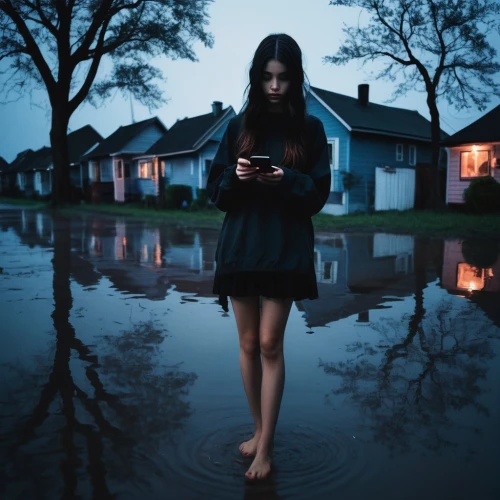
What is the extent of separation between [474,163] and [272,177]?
2582cm

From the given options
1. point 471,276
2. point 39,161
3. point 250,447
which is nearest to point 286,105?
point 250,447

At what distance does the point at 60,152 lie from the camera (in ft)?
103

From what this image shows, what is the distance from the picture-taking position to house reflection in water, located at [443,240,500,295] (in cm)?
712

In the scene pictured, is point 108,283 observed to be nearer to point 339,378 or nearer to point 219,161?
point 339,378

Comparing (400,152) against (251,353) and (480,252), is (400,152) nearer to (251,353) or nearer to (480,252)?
(480,252)

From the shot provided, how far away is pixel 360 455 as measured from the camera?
2744 millimetres

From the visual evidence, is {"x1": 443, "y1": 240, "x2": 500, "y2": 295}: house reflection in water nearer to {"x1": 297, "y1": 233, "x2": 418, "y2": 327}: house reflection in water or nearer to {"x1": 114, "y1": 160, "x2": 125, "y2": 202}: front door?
{"x1": 297, "y1": 233, "x2": 418, "y2": 327}: house reflection in water

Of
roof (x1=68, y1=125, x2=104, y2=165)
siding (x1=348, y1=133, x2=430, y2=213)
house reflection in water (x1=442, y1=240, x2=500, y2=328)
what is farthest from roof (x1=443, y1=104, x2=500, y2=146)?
roof (x1=68, y1=125, x2=104, y2=165)

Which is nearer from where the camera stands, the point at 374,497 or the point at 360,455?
the point at 374,497

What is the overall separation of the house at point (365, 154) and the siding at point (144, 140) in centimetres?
1767

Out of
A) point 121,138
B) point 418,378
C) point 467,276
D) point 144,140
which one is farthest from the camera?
point 121,138

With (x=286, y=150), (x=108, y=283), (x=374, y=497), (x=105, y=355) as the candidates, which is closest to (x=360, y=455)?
(x=374, y=497)

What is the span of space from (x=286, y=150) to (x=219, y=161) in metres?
0.36

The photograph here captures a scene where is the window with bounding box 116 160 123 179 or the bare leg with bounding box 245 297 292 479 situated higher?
the window with bounding box 116 160 123 179
